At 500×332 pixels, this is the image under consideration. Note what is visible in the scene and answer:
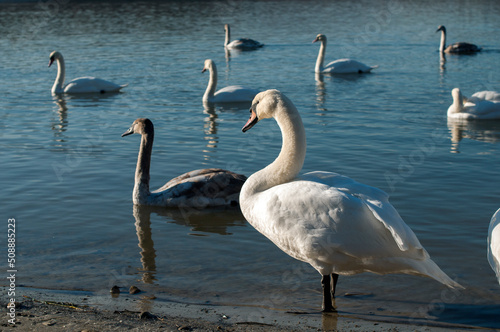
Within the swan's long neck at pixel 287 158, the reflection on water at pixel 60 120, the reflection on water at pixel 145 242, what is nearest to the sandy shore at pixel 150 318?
the reflection on water at pixel 145 242

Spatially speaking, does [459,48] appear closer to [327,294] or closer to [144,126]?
[144,126]

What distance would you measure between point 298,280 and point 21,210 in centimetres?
412

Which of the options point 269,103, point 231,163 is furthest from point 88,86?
point 269,103

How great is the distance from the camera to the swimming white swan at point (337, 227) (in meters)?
5.15

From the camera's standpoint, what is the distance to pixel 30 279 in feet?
21.2

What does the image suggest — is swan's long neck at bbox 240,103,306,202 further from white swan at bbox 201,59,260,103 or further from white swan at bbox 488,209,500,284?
white swan at bbox 201,59,260,103

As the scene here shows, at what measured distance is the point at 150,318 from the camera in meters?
5.25

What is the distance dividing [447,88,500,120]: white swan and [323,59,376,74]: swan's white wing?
19.9ft

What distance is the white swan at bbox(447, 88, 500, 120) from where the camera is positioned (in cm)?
1386

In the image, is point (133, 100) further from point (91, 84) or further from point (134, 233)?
point (134, 233)

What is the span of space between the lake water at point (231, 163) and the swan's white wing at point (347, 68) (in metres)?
0.27

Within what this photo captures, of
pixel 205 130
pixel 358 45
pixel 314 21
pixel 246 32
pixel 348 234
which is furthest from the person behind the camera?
pixel 314 21

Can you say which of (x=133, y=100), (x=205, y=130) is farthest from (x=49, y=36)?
(x=205, y=130)

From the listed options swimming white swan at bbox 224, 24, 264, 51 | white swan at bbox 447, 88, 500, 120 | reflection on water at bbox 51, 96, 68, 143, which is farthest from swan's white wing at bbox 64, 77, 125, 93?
swimming white swan at bbox 224, 24, 264, 51
